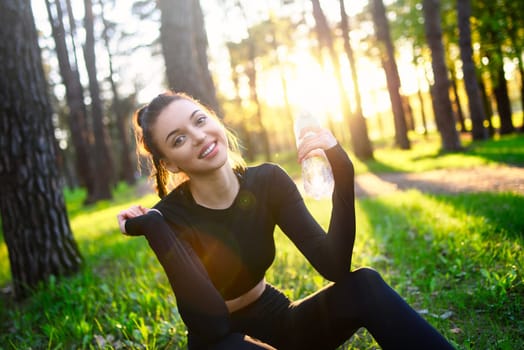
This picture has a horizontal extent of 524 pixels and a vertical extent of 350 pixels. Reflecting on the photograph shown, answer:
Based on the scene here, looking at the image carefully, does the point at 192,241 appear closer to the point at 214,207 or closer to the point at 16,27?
the point at 214,207

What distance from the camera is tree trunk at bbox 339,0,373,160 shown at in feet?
50.3

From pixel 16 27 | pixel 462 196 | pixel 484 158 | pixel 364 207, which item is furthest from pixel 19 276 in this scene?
pixel 484 158

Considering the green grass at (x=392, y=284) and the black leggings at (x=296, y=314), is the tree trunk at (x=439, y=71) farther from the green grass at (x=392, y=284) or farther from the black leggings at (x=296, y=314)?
the black leggings at (x=296, y=314)

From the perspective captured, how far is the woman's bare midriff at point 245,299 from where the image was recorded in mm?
2379

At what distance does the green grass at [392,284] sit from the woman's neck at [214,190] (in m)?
1.29

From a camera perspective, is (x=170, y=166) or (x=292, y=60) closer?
(x=170, y=166)

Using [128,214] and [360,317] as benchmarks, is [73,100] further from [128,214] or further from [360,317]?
[360,317]

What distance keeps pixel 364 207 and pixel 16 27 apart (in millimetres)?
5697

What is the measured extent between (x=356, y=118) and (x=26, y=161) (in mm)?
12597

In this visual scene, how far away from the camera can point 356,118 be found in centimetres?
1548

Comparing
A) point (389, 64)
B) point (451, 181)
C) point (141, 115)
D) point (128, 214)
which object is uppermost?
point (389, 64)

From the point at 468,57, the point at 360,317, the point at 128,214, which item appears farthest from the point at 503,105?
the point at 128,214

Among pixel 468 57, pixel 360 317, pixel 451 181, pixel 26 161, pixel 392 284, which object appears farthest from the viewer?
pixel 468 57

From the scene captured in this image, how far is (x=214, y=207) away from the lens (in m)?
2.42
